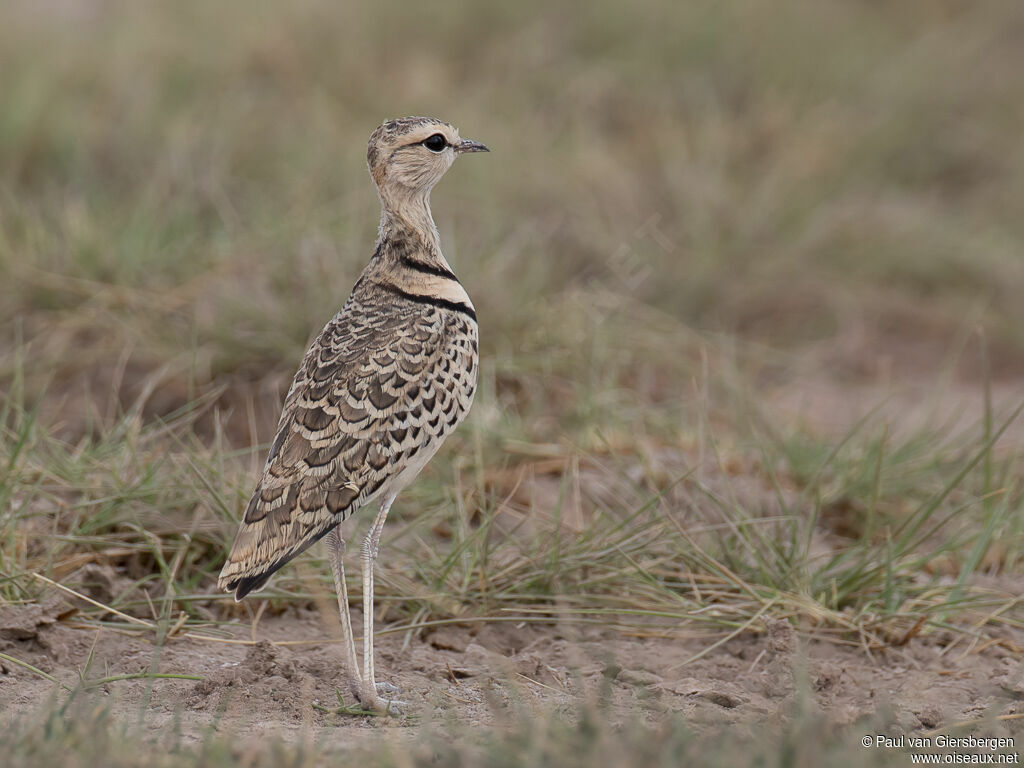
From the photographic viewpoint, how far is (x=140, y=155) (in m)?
6.68

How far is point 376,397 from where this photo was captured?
10.2 ft

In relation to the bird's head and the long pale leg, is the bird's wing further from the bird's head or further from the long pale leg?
the bird's head

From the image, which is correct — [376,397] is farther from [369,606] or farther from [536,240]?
[536,240]

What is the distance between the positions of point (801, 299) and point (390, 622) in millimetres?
3851

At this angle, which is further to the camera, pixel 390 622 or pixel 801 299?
pixel 801 299

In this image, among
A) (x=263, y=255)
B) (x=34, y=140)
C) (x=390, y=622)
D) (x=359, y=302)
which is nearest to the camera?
(x=359, y=302)

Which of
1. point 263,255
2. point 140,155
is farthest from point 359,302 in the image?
point 140,155

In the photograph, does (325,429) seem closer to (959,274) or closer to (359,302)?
(359,302)

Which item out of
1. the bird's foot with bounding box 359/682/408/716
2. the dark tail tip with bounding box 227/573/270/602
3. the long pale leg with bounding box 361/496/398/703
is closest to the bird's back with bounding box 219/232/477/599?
the dark tail tip with bounding box 227/573/270/602

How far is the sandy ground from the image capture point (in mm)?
2951

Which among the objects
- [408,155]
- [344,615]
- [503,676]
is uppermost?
[408,155]

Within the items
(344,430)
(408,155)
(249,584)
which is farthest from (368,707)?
(408,155)

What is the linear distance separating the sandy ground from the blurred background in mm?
245

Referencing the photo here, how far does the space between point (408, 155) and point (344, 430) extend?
2.58 ft
